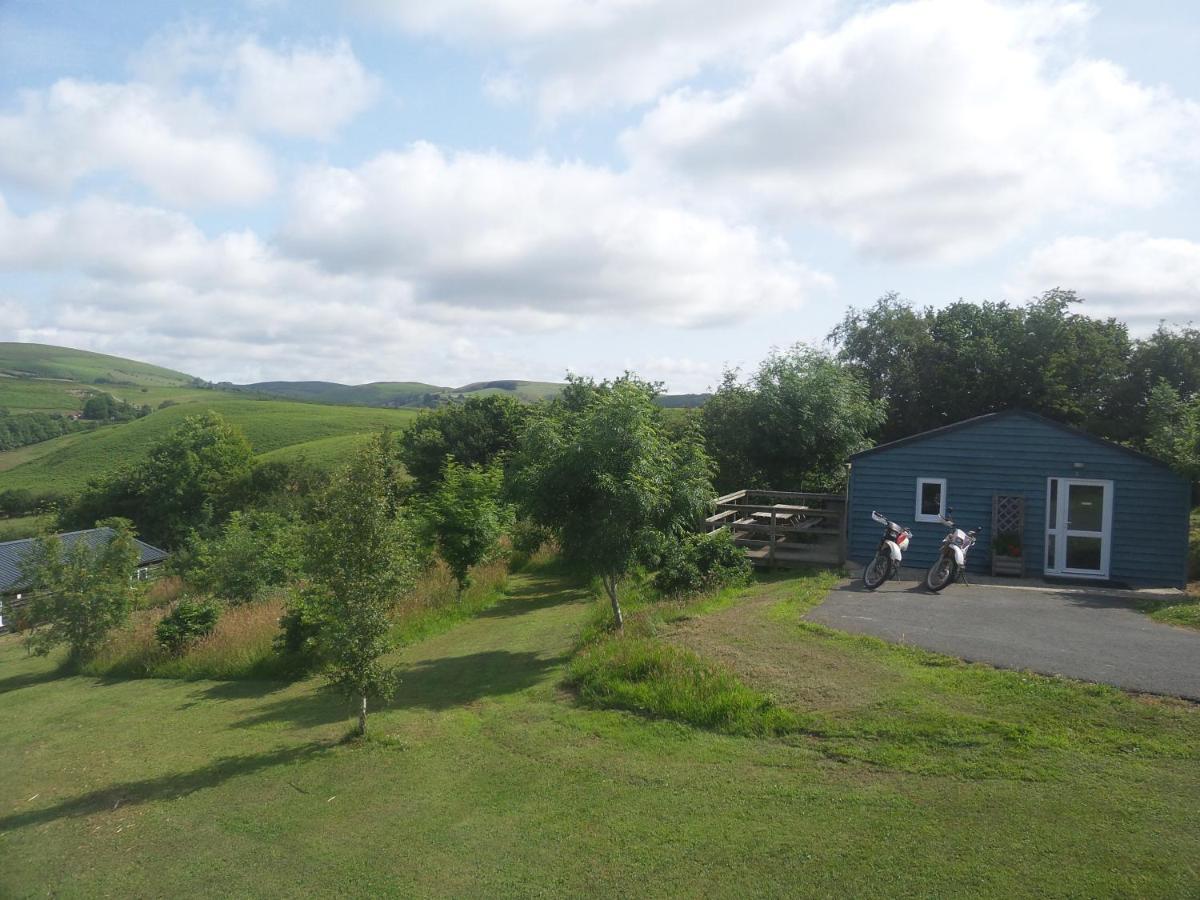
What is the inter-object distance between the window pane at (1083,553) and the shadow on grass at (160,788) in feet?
47.1

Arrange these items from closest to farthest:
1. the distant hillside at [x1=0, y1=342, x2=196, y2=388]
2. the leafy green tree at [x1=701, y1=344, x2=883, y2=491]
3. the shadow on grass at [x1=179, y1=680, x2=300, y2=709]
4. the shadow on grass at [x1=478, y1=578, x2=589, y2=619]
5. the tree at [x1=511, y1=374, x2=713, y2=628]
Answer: the tree at [x1=511, y1=374, x2=713, y2=628]
the shadow on grass at [x1=179, y1=680, x2=300, y2=709]
the shadow on grass at [x1=478, y1=578, x2=589, y2=619]
the leafy green tree at [x1=701, y1=344, x2=883, y2=491]
the distant hillside at [x1=0, y1=342, x2=196, y2=388]

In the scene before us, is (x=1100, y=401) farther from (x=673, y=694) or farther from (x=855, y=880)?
(x=855, y=880)

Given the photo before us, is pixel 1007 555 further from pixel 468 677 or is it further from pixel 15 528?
pixel 15 528

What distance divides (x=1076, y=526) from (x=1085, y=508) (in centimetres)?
40

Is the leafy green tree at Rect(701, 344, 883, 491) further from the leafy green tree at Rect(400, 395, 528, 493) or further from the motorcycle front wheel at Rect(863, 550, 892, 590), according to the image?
the leafy green tree at Rect(400, 395, 528, 493)

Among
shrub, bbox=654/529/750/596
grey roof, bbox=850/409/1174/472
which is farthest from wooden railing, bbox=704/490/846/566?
grey roof, bbox=850/409/1174/472

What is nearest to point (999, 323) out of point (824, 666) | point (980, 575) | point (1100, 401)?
point (1100, 401)

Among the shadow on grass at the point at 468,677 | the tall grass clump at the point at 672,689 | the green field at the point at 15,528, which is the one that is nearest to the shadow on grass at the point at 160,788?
the shadow on grass at the point at 468,677

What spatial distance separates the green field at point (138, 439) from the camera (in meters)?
79.7

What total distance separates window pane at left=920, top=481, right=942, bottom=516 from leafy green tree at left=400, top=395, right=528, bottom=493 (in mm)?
26049

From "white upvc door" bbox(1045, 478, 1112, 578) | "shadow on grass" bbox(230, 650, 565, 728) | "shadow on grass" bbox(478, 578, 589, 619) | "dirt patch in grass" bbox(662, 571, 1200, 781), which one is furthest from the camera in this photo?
"shadow on grass" bbox(478, 578, 589, 619)

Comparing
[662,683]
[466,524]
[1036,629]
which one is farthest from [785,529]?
[662,683]

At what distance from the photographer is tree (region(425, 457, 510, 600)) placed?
60.4 feet

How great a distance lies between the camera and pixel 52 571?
17.0 m
